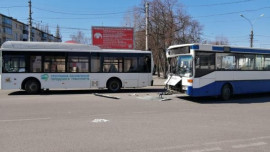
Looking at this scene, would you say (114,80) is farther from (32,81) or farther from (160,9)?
(160,9)

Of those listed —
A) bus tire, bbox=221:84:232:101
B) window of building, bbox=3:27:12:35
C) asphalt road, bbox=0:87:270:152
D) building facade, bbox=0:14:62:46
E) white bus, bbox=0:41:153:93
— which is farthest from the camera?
window of building, bbox=3:27:12:35

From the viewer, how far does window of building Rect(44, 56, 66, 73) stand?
14.7 metres

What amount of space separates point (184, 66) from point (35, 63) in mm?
9151

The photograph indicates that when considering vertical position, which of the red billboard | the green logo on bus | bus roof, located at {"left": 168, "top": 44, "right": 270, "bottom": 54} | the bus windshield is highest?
the red billboard

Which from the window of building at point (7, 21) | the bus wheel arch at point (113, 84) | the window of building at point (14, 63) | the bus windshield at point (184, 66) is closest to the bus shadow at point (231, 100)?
the bus windshield at point (184, 66)

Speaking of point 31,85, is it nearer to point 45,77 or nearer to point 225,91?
point 45,77

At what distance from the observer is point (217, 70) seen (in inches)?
478

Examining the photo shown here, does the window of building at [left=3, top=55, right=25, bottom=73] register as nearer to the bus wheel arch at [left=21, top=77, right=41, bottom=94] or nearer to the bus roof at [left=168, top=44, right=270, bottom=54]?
the bus wheel arch at [left=21, top=77, right=41, bottom=94]

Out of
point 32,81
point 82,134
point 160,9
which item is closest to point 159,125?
point 82,134

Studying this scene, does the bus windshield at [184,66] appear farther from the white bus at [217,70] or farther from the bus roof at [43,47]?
the bus roof at [43,47]

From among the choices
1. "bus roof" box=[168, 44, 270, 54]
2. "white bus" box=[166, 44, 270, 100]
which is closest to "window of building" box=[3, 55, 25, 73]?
"white bus" box=[166, 44, 270, 100]

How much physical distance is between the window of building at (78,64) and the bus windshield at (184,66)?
20.5 ft

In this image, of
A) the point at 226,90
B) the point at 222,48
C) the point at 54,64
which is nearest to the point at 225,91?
the point at 226,90

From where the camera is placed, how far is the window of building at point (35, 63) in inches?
568
